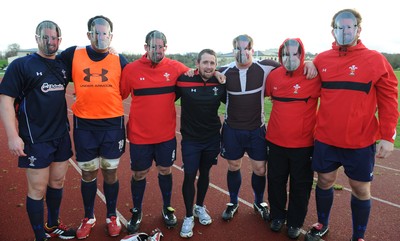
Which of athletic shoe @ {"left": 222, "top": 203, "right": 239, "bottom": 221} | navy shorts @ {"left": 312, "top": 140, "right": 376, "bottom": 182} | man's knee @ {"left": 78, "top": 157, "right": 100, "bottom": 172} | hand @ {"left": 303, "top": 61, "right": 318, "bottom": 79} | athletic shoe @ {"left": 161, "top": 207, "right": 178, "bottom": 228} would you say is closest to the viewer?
navy shorts @ {"left": 312, "top": 140, "right": 376, "bottom": 182}

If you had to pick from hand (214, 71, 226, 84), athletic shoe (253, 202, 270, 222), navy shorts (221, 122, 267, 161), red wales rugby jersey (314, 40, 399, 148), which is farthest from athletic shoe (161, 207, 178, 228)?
red wales rugby jersey (314, 40, 399, 148)

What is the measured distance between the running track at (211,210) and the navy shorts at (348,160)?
39.7 inches

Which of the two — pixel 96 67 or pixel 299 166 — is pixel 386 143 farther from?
pixel 96 67

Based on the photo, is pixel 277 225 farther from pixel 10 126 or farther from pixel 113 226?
pixel 10 126

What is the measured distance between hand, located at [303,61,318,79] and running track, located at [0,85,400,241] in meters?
1.93

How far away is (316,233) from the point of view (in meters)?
3.54

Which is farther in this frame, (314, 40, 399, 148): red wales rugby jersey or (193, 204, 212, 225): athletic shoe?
(193, 204, 212, 225): athletic shoe

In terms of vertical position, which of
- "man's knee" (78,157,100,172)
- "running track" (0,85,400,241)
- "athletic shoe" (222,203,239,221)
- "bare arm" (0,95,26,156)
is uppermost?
"bare arm" (0,95,26,156)

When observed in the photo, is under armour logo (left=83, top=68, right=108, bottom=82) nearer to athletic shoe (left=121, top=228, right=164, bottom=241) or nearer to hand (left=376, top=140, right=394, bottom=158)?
athletic shoe (left=121, top=228, right=164, bottom=241)

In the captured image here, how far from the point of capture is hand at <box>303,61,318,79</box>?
321 cm

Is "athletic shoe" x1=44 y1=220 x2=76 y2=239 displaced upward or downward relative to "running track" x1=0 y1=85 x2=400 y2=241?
upward

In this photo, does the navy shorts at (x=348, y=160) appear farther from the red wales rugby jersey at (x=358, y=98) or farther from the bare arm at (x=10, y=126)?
the bare arm at (x=10, y=126)

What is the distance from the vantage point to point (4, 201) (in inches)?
178

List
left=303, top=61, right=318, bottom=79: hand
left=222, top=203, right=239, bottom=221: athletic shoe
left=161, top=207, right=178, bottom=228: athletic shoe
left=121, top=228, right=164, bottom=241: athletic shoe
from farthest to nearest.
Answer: left=222, top=203, right=239, bottom=221: athletic shoe < left=161, top=207, right=178, bottom=228: athletic shoe < left=121, top=228, right=164, bottom=241: athletic shoe < left=303, top=61, right=318, bottom=79: hand
